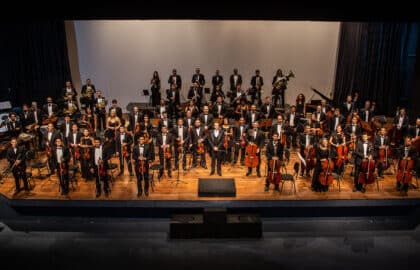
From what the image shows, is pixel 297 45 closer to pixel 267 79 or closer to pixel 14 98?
pixel 267 79

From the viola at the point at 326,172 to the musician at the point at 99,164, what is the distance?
4.26 m

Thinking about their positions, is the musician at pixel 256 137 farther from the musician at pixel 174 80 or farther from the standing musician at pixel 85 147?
the musician at pixel 174 80

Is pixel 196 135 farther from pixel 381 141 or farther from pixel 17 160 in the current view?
pixel 381 141

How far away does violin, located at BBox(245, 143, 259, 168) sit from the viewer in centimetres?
921

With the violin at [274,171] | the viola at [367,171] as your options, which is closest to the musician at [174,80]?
the violin at [274,171]

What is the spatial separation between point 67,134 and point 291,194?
514cm

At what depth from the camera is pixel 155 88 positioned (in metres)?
13.2

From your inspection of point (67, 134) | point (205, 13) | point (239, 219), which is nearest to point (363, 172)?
point (239, 219)

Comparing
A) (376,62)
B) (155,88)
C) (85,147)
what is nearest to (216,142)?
(85,147)

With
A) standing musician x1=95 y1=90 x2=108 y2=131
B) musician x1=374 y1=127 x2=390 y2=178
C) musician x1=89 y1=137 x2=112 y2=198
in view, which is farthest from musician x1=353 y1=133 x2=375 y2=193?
standing musician x1=95 y1=90 x2=108 y2=131

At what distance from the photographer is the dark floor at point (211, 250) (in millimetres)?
7141

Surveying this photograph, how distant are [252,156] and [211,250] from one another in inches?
98.4

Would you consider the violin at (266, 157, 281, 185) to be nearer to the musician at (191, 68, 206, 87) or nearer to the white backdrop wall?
the musician at (191, 68, 206, 87)

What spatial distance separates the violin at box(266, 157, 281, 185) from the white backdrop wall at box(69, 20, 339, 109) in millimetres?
6358
